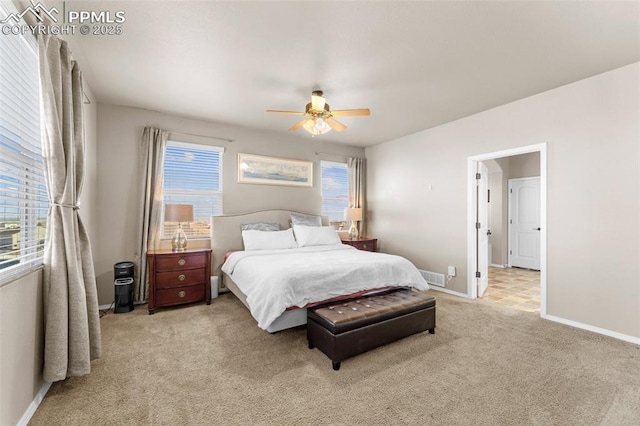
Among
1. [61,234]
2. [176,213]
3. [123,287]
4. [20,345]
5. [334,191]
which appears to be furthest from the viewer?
[334,191]

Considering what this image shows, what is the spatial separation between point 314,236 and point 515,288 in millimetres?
3509

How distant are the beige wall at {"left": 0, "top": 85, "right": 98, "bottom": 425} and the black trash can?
1644 millimetres

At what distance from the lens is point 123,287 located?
11.3ft

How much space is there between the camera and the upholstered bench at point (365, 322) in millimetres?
2236

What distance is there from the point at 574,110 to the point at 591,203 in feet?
3.43

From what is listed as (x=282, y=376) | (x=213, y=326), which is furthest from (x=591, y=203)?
(x=213, y=326)

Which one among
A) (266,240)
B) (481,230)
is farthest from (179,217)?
(481,230)

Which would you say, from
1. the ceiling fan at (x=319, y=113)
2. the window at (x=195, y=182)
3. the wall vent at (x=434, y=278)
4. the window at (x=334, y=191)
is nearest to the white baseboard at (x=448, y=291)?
the wall vent at (x=434, y=278)

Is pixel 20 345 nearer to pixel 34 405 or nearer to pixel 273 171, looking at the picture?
pixel 34 405

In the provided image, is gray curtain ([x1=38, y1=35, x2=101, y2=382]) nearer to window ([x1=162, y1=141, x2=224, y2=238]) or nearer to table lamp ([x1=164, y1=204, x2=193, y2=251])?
table lamp ([x1=164, y1=204, x2=193, y2=251])

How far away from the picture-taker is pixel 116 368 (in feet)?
7.31

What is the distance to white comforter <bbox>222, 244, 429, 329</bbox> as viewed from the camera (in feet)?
8.10

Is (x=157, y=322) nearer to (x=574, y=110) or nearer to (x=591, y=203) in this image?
(x=591, y=203)

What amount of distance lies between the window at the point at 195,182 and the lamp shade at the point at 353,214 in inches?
91.2
